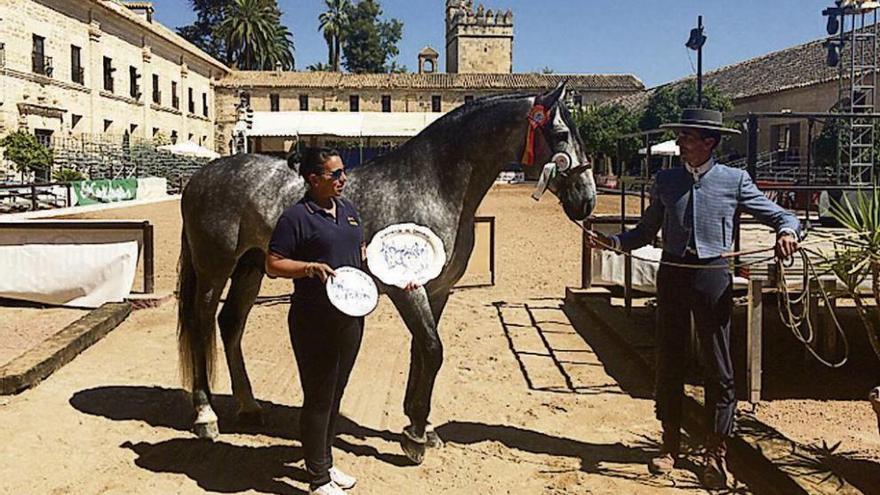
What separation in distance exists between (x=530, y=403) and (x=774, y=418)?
1595 mm

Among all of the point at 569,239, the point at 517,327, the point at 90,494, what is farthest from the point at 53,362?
the point at 569,239

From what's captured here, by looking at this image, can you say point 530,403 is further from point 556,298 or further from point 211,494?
point 556,298

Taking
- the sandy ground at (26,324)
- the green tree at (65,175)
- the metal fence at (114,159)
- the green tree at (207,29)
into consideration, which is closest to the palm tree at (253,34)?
the green tree at (207,29)

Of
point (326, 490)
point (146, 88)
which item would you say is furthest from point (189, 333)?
point (146, 88)

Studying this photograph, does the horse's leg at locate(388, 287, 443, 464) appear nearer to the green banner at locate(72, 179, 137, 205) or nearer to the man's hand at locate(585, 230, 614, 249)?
the man's hand at locate(585, 230, 614, 249)

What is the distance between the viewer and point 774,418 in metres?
5.30

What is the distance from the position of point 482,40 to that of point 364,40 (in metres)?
12.4

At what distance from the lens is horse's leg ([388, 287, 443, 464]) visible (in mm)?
4309

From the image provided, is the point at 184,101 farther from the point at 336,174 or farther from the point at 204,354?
the point at 336,174

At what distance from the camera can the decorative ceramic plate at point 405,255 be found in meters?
3.91

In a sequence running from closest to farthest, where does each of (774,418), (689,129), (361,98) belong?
(689,129) < (774,418) < (361,98)

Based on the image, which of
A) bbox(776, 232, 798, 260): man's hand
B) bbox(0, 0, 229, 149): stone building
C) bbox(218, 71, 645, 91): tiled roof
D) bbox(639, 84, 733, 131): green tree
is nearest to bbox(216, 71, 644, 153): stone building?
bbox(218, 71, 645, 91): tiled roof

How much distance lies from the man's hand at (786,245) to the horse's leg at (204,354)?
318 cm

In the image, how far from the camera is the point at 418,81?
67500 millimetres
